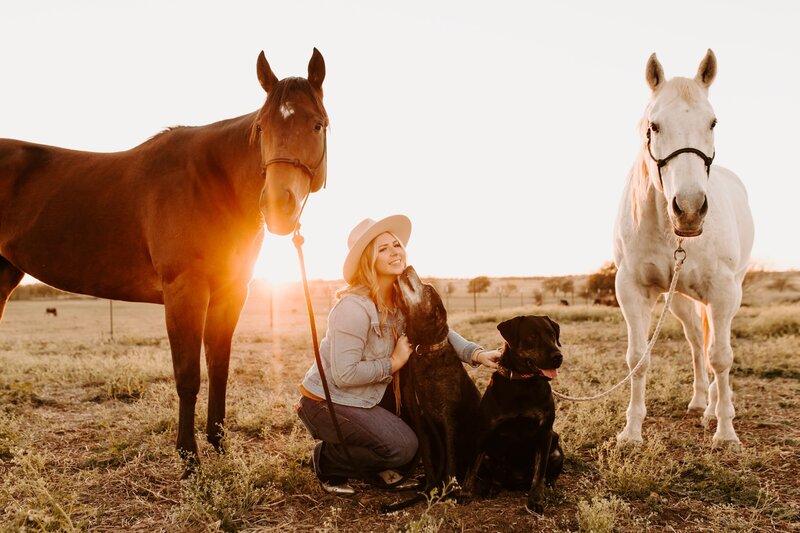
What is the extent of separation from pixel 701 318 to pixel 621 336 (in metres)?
7.33

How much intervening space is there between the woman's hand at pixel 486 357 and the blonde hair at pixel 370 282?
703mm

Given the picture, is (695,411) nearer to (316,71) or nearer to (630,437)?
(630,437)

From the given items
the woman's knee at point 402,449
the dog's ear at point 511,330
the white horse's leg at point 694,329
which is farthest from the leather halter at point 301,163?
the white horse's leg at point 694,329

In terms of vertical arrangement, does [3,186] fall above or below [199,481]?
above

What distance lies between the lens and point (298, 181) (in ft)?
11.0

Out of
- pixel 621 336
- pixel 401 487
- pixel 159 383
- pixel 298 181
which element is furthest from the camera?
pixel 621 336

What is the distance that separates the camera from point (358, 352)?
3518 millimetres

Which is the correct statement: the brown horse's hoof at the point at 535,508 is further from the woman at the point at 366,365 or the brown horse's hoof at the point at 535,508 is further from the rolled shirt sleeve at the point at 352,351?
the rolled shirt sleeve at the point at 352,351

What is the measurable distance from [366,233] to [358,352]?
2.73ft

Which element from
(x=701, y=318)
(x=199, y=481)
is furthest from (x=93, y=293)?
(x=701, y=318)

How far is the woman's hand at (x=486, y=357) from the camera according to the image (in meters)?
3.60

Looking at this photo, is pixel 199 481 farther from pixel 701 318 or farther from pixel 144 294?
pixel 701 318

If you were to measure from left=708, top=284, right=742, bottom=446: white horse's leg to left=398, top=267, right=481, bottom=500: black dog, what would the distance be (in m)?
2.38

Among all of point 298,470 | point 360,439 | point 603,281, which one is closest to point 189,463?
point 298,470
